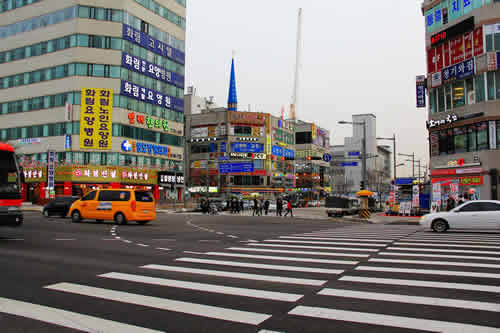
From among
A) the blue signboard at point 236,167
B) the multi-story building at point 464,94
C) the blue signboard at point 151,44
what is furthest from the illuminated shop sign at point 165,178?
the multi-story building at point 464,94

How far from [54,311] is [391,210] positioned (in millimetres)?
35665

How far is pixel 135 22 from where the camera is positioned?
191ft

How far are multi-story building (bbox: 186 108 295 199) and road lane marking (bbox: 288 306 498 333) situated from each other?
83809 millimetres

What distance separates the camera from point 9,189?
13.2 meters

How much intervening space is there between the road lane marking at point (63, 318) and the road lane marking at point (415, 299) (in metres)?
3.19

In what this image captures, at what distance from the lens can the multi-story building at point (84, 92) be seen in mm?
53906

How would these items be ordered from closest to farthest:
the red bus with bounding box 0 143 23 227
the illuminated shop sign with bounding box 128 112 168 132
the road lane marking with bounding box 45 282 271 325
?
1. the road lane marking with bounding box 45 282 271 325
2. the red bus with bounding box 0 143 23 227
3. the illuminated shop sign with bounding box 128 112 168 132

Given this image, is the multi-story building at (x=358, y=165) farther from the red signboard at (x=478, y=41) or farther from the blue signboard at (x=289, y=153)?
the red signboard at (x=478, y=41)

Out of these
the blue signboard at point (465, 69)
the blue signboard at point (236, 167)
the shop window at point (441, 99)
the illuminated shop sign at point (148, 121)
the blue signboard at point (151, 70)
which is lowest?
the blue signboard at point (236, 167)

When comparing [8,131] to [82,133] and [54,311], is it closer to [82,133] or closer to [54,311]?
[82,133]

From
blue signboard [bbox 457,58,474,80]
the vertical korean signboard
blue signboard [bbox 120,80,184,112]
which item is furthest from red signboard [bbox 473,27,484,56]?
the vertical korean signboard

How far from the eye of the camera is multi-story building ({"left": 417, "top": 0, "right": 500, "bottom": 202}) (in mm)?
35438

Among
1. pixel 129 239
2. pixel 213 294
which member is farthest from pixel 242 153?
pixel 213 294

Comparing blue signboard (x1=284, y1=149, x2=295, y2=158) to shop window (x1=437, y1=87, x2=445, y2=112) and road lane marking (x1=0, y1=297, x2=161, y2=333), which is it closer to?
shop window (x1=437, y1=87, x2=445, y2=112)
